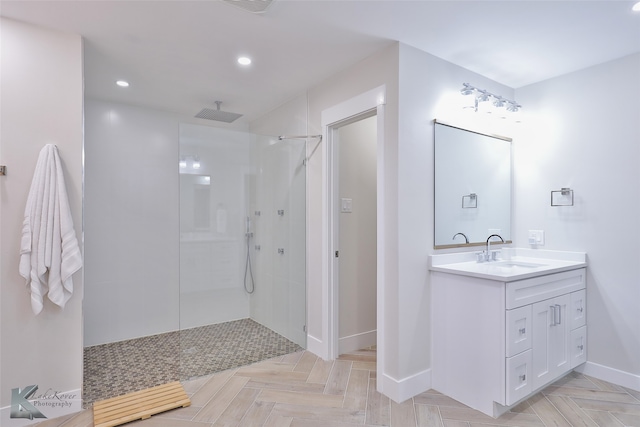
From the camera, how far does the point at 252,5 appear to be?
192 cm

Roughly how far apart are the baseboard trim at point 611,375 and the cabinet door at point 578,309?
34 centimetres

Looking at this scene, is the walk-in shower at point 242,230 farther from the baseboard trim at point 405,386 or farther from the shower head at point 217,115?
the baseboard trim at point 405,386

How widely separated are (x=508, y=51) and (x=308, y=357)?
2.90m

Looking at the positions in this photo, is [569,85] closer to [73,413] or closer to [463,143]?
[463,143]

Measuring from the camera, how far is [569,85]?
9.52ft

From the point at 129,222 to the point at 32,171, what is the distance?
1559mm

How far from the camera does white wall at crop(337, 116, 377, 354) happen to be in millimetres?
3232

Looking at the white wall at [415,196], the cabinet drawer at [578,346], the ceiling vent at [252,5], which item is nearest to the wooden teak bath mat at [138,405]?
the white wall at [415,196]

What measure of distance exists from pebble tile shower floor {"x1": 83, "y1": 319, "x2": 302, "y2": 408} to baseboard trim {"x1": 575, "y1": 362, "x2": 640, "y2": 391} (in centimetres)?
237

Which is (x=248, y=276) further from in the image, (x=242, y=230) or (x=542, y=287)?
(x=542, y=287)

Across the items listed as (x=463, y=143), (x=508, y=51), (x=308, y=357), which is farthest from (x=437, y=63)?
(x=308, y=357)

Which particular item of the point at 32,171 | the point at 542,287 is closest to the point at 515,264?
the point at 542,287

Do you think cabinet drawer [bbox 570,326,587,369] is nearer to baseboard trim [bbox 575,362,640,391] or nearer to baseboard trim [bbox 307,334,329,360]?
baseboard trim [bbox 575,362,640,391]

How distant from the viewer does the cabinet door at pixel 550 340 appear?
2.31 m
